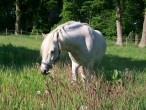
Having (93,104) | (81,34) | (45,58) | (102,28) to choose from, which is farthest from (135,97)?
(102,28)

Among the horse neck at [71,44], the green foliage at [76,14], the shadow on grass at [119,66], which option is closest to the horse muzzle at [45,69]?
the horse neck at [71,44]

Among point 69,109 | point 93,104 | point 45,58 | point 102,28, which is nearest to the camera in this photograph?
point 93,104

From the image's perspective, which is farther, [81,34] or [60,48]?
[81,34]

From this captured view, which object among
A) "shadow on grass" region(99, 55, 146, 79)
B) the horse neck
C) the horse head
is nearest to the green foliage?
"shadow on grass" region(99, 55, 146, 79)

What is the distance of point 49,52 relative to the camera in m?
6.97

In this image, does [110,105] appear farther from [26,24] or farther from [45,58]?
[26,24]

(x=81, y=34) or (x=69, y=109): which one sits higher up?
(x=81, y=34)

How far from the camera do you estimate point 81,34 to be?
7.93 m

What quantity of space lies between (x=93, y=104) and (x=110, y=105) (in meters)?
0.70

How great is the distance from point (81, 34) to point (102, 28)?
156 feet

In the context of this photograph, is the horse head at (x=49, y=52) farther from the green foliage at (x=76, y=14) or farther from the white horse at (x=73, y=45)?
the green foliage at (x=76, y=14)

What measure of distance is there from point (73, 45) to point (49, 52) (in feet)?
3.06

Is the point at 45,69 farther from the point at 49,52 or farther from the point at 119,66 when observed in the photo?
the point at 119,66

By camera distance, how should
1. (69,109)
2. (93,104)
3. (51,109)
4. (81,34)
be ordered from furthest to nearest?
(81,34) < (69,109) < (51,109) < (93,104)
